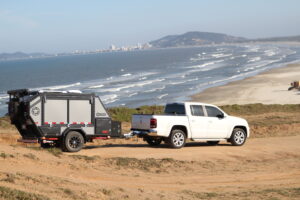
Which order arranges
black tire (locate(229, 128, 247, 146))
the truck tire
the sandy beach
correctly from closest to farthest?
the truck tire < black tire (locate(229, 128, 247, 146)) < the sandy beach

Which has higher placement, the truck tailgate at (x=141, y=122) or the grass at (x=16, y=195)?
the truck tailgate at (x=141, y=122)

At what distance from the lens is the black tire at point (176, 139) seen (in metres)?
18.7

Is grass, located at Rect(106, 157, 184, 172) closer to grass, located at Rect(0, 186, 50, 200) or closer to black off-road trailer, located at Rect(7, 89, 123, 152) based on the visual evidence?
black off-road trailer, located at Rect(7, 89, 123, 152)

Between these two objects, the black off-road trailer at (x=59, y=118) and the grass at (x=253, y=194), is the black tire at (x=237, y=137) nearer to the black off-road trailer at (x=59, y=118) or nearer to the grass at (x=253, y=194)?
the black off-road trailer at (x=59, y=118)

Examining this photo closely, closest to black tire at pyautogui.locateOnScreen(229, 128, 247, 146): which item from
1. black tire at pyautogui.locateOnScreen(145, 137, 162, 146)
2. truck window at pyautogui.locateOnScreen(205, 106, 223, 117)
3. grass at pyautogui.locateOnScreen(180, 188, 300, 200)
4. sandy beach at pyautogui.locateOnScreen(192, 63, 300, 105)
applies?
truck window at pyautogui.locateOnScreen(205, 106, 223, 117)

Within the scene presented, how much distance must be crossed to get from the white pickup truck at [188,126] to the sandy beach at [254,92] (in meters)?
30.5

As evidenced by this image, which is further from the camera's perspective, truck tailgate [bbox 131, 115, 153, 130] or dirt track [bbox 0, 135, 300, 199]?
truck tailgate [bbox 131, 115, 153, 130]

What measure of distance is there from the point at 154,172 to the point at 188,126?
4.44m

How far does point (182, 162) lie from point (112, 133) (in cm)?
303

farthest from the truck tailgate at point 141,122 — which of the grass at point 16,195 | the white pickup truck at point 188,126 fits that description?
the grass at point 16,195

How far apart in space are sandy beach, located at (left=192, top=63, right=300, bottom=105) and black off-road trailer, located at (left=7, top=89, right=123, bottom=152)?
33990 millimetres

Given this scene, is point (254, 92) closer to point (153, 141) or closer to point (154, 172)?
point (153, 141)

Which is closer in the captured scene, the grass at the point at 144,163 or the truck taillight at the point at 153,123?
the grass at the point at 144,163

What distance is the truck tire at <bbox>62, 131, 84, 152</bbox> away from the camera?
17.0 meters
